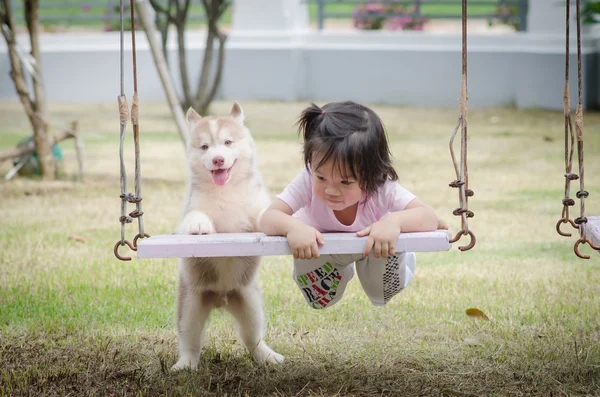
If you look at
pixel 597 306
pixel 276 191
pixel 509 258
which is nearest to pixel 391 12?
pixel 276 191

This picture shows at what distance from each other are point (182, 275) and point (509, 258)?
7.46 ft

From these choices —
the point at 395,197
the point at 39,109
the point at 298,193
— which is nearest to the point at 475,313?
the point at 395,197

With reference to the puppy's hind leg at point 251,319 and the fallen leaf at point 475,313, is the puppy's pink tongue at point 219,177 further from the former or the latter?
the fallen leaf at point 475,313

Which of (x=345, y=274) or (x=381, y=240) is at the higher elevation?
(x=381, y=240)

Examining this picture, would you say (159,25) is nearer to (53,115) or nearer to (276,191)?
(53,115)

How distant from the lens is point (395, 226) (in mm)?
2484

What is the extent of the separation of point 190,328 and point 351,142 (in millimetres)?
980

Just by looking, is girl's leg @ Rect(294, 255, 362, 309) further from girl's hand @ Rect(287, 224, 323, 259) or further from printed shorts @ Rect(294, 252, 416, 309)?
girl's hand @ Rect(287, 224, 323, 259)

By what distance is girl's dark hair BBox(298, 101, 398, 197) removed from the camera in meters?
2.62

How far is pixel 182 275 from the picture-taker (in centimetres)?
306

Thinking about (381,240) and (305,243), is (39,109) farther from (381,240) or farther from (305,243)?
(381,240)

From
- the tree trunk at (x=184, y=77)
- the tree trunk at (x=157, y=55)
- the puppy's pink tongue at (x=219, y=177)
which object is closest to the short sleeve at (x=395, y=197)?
the puppy's pink tongue at (x=219, y=177)

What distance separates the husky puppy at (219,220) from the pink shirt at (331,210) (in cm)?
23

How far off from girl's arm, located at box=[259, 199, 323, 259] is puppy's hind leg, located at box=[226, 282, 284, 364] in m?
0.45
